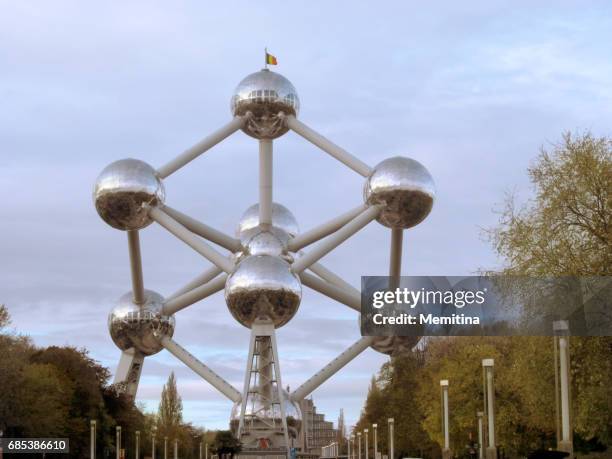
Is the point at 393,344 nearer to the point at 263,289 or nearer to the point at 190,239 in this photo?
the point at 263,289

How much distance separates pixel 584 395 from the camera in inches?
881

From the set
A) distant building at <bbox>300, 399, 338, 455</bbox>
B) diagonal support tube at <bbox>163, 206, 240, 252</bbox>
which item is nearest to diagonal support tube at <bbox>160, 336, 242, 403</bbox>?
diagonal support tube at <bbox>163, 206, 240, 252</bbox>

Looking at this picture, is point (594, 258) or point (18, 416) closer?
point (594, 258)

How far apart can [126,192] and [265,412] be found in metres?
8.89

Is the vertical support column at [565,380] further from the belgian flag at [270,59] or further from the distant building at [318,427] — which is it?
the distant building at [318,427]

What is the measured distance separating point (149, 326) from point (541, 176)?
66.5ft

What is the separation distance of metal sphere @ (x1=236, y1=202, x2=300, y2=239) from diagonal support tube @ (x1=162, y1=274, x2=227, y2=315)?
2.73 m

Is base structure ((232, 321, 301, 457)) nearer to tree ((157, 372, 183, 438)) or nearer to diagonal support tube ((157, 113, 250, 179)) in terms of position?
diagonal support tube ((157, 113, 250, 179))

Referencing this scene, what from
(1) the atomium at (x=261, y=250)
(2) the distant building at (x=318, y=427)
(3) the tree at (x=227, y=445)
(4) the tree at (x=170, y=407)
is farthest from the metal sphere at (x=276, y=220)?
(2) the distant building at (x=318, y=427)

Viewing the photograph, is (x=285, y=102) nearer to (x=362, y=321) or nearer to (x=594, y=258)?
(x=362, y=321)

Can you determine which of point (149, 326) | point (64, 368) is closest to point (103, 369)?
point (64, 368)

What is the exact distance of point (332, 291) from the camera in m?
39.9

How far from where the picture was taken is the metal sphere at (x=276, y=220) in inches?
1649

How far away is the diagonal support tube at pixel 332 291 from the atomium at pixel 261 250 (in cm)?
5
